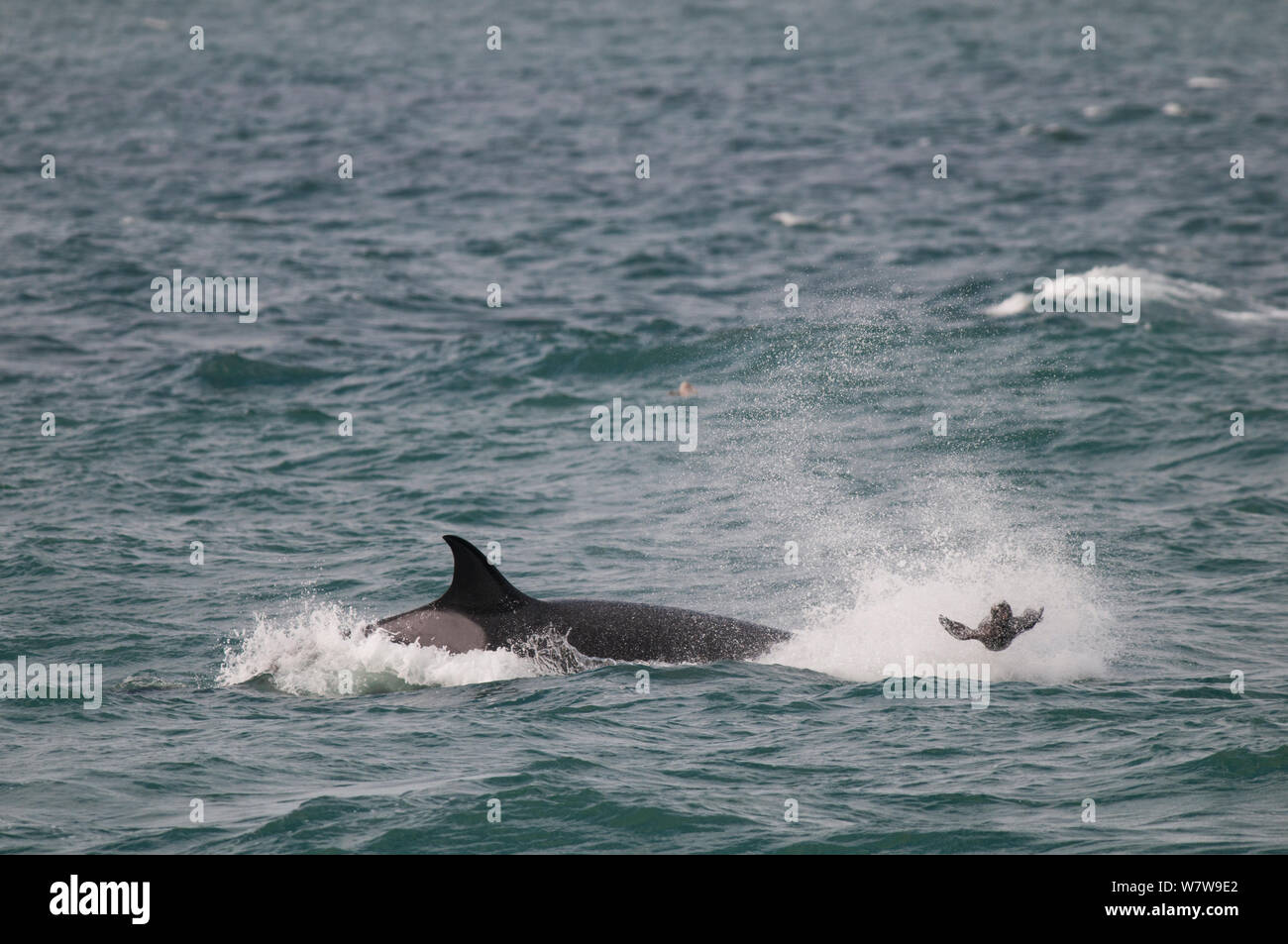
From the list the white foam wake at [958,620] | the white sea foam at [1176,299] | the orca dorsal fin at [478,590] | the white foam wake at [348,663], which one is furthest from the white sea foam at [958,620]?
the white sea foam at [1176,299]

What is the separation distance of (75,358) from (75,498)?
787 cm

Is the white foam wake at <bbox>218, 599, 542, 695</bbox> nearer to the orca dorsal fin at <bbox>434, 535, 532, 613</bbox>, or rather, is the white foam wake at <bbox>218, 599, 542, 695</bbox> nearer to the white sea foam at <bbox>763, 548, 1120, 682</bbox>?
the orca dorsal fin at <bbox>434, 535, 532, 613</bbox>

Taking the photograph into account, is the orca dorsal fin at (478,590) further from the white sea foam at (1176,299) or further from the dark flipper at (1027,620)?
the white sea foam at (1176,299)

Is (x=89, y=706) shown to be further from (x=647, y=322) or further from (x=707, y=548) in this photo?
(x=647, y=322)

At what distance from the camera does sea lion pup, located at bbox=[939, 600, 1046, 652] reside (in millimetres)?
16250

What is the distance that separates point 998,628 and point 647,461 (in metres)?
12.4

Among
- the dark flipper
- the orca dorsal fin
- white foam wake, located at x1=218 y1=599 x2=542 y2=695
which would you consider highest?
the orca dorsal fin

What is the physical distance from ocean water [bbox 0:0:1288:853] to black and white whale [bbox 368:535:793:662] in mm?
326

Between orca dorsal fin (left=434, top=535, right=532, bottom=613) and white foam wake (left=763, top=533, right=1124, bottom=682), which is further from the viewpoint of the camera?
white foam wake (left=763, top=533, right=1124, bottom=682)

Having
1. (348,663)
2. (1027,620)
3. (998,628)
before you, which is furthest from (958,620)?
(348,663)

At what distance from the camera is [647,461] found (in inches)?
1108

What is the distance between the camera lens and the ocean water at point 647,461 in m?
14.4

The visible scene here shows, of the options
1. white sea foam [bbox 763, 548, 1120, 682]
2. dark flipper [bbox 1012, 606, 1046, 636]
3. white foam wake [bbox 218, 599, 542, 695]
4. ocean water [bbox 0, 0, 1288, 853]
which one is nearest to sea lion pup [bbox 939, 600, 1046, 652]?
dark flipper [bbox 1012, 606, 1046, 636]

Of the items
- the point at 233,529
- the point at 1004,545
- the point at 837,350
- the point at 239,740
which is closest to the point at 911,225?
the point at 837,350
